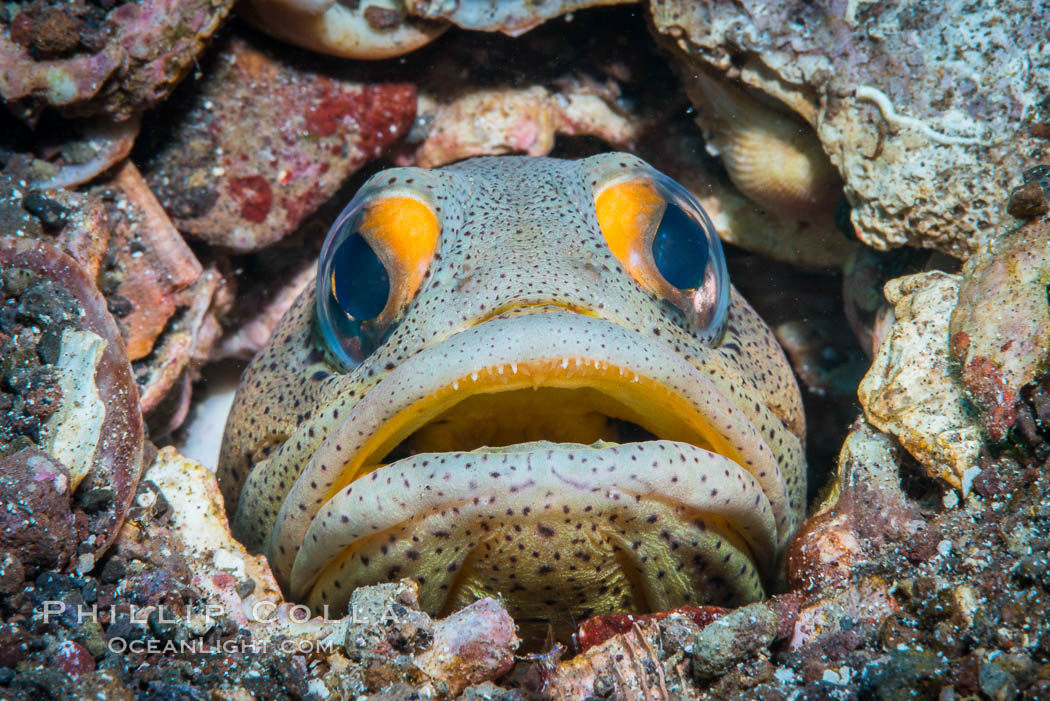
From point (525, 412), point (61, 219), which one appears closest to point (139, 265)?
point (61, 219)

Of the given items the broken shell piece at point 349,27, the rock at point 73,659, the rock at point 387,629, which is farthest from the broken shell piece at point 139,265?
the rock at point 387,629

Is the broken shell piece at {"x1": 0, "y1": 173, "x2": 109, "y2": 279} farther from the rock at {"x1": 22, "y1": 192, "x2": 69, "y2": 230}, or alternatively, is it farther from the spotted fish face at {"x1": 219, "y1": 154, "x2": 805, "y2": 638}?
the spotted fish face at {"x1": 219, "y1": 154, "x2": 805, "y2": 638}

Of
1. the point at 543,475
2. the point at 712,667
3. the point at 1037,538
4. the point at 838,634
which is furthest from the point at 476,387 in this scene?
the point at 1037,538

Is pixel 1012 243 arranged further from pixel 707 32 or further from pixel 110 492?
pixel 110 492

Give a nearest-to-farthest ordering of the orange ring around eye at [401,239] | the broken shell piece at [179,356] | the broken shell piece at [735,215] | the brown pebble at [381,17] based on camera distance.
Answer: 1. the orange ring around eye at [401,239]
2. the broken shell piece at [179,356]
3. the brown pebble at [381,17]
4. the broken shell piece at [735,215]

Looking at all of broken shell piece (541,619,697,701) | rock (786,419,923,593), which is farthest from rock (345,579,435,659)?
rock (786,419,923,593)

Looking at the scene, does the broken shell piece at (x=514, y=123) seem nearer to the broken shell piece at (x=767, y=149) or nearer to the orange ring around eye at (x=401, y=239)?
the broken shell piece at (x=767, y=149)
